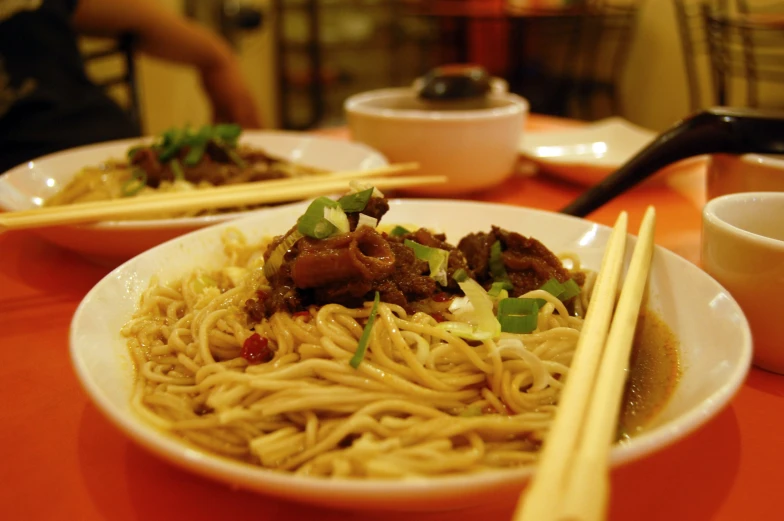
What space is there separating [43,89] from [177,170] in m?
1.42

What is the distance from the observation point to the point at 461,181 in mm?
2465

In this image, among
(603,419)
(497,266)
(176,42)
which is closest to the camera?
(603,419)

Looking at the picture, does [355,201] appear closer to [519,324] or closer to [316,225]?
[316,225]

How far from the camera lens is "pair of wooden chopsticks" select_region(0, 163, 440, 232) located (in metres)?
1.55

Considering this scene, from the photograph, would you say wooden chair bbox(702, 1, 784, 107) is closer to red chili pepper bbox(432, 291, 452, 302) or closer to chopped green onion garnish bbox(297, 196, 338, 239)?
red chili pepper bbox(432, 291, 452, 302)

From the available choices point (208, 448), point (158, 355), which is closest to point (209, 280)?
point (158, 355)

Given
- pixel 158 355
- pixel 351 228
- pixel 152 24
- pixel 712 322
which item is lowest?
pixel 158 355

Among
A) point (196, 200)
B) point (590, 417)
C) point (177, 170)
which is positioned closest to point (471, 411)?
point (590, 417)

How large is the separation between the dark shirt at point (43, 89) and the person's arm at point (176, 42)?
25 cm

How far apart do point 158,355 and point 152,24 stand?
10.7 ft

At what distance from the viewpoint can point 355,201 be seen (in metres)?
1.37

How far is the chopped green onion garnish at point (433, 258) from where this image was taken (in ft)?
4.58

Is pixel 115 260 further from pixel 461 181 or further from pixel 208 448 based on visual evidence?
pixel 461 181

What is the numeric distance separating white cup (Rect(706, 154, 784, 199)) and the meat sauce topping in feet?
2.19
